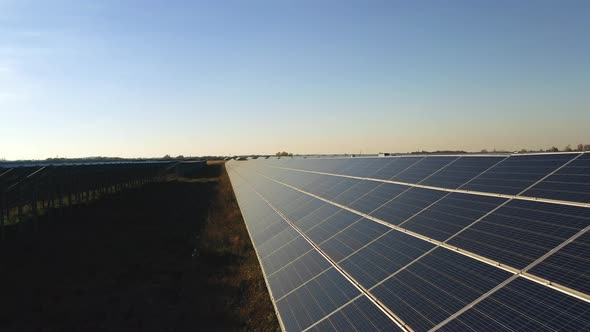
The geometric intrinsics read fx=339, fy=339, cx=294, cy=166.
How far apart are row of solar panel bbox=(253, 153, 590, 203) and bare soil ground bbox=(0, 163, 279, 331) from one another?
29.4 ft

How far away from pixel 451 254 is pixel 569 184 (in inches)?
177

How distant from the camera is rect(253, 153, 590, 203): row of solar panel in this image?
379 inches

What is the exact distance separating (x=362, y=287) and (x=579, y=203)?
5638 mm

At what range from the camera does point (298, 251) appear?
12.9 meters

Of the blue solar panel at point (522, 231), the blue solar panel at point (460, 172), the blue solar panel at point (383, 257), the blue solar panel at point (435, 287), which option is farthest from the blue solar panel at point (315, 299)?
the blue solar panel at point (460, 172)

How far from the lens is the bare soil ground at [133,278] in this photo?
12.9m

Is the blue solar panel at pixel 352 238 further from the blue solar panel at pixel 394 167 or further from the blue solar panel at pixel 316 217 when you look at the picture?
the blue solar panel at pixel 394 167


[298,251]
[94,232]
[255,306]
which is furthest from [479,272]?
[94,232]

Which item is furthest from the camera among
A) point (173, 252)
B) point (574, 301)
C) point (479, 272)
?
point (173, 252)

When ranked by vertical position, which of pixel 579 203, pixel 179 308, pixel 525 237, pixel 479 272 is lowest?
pixel 179 308

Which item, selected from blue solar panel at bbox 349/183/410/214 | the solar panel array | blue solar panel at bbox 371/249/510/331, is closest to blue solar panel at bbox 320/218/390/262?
the solar panel array

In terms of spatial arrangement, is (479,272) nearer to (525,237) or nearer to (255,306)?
(525,237)

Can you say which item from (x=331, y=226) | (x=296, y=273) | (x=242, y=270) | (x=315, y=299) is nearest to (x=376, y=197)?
(x=331, y=226)

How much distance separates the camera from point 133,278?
56.8 ft
